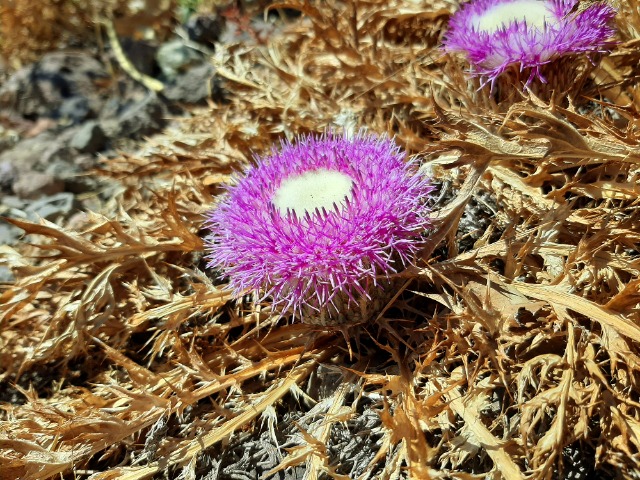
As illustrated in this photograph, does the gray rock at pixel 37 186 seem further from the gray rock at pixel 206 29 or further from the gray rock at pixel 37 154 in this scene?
the gray rock at pixel 206 29

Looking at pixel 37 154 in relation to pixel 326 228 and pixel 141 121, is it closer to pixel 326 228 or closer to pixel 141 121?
pixel 141 121

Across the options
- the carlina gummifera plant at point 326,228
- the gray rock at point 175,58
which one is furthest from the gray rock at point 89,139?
the carlina gummifera plant at point 326,228

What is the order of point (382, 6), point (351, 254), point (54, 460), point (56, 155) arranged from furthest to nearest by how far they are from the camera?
point (56, 155) < point (382, 6) < point (54, 460) < point (351, 254)

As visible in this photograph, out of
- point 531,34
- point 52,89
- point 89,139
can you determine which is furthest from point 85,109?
point 531,34

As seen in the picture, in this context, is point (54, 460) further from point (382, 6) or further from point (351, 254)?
point (382, 6)

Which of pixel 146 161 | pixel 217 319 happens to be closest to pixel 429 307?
pixel 217 319

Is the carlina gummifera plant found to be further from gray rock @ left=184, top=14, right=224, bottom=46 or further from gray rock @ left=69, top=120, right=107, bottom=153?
gray rock @ left=184, top=14, right=224, bottom=46
